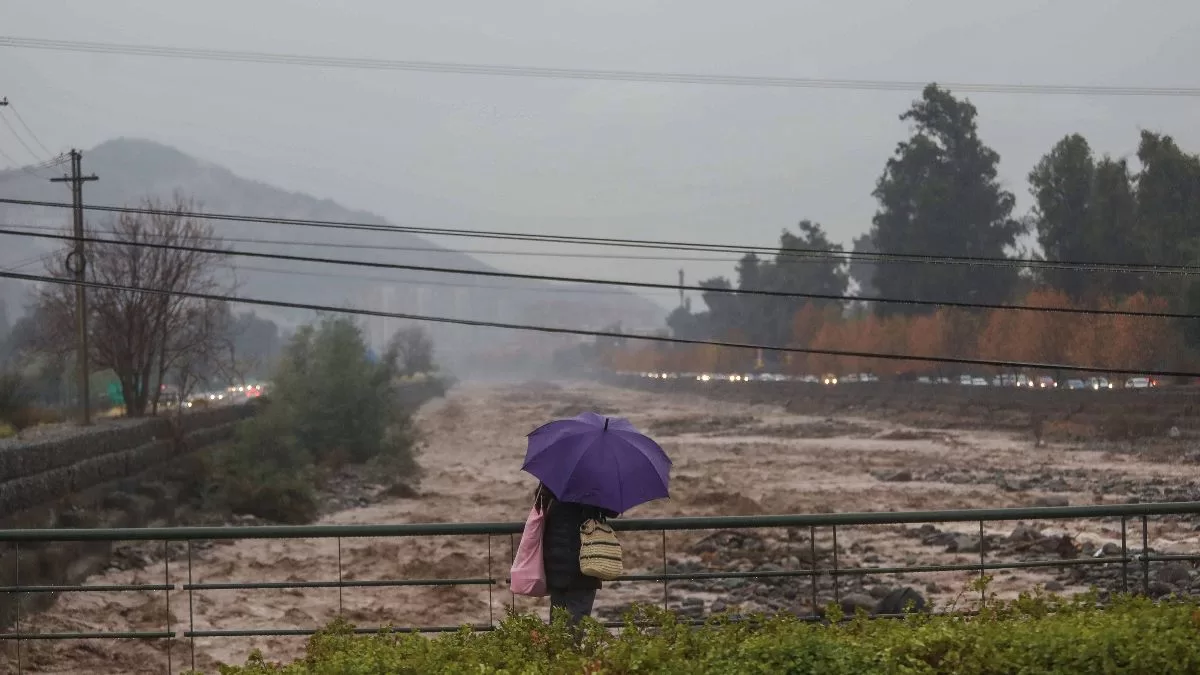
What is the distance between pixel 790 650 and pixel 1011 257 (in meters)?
77.7

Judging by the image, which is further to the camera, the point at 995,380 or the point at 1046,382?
the point at 995,380

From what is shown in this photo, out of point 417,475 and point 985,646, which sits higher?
point 985,646

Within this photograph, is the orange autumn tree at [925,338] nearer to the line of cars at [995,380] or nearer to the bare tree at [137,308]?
the line of cars at [995,380]

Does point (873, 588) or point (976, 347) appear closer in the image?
point (873, 588)

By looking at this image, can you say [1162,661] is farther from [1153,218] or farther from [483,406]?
[483,406]

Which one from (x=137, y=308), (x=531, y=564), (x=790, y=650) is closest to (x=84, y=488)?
(x=137, y=308)

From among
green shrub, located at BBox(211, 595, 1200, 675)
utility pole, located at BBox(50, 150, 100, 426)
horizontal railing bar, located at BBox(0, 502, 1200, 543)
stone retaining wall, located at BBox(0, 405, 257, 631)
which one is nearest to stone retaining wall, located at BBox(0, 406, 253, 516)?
stone retaining wall, located at BBox(0, 405, 257, 631)

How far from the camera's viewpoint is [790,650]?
615cm

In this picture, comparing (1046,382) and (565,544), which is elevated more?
(565,544)

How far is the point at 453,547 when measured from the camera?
34.5 metres

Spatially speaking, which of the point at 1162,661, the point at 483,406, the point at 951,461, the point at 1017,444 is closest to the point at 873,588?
the point at 1162,661

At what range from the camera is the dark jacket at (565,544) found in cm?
805

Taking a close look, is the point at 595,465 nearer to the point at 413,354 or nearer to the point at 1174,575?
the point at 1174,575

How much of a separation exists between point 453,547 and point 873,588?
43.3ft
